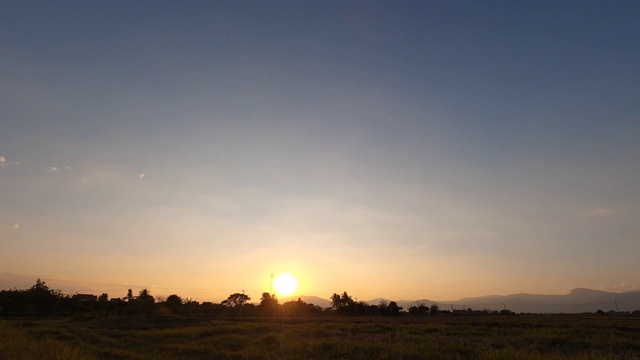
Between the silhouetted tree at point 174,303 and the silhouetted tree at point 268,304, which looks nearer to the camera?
the silhouetted tree at point 174,303

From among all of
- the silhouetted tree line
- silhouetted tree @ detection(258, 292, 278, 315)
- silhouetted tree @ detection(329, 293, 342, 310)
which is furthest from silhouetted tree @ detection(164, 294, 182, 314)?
silhouetted tree @ detection(329, 293, 342, 310)

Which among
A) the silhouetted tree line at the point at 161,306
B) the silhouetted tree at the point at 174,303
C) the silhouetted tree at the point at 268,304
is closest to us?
the silhouetted tree line at the point at 161,306

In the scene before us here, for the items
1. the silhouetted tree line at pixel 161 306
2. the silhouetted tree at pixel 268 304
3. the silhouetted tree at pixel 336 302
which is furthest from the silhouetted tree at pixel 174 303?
the silhouetted tree at pixel 336 302

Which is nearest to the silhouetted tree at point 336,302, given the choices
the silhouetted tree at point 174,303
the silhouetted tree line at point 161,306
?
the silhouetted tree line at point 161,306

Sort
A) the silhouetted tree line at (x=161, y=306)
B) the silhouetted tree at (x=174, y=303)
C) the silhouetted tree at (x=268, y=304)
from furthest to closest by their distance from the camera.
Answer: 1. the silhouetted tree at (x=268, y=304)
2. the silhouetted tree at (x=174, y=303)
3. the silhouetted tree line at (x=161, y=306)

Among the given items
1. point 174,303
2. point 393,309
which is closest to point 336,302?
point 393,309

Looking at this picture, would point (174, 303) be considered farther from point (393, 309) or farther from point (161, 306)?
point (393, 309)

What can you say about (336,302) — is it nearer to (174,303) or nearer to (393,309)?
(393,309)

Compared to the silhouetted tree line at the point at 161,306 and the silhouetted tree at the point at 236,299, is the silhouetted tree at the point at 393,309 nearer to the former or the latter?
the silhouetted tree line at the point at 161,306

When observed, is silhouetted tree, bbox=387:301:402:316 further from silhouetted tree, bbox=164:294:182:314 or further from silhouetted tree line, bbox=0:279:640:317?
silhouetted tree, bbox=164:294:182:314

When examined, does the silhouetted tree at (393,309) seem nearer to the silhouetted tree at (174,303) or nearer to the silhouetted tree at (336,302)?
the silhouetted tree at (336,302)

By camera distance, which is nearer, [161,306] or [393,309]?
[161,306]

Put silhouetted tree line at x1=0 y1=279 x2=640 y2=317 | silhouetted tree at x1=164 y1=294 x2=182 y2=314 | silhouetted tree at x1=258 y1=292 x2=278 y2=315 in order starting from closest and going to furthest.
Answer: silhouetted tree line at x1=0 y1=279 x2=640 y2=317 < silhouetted tree at x1=164 y1=294 x2=182 y2=314 < silhouetted tree at x1=258 y1=292 x2=278 y2=315

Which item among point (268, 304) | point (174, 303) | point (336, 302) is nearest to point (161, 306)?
point (174, 303)
